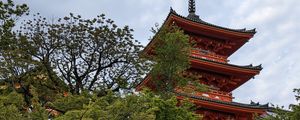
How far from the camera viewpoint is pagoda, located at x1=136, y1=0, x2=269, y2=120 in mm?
24500

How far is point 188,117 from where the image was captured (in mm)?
16281

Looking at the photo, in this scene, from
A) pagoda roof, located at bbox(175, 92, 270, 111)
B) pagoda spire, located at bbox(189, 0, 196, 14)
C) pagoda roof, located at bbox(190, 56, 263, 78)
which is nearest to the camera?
pagoda roof, located at bbox(175, 92, 270, 111)

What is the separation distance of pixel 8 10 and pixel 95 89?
4.19 m

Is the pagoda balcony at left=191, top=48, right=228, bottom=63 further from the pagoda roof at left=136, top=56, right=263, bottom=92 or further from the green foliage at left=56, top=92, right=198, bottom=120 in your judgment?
the green foliage at left=56, top=92, right=198, bottom=120

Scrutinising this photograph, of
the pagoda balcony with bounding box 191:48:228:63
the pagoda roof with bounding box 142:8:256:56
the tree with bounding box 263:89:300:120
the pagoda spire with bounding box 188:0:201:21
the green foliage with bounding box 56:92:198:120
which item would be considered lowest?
the green foliage with bounding box 56:92:198:120

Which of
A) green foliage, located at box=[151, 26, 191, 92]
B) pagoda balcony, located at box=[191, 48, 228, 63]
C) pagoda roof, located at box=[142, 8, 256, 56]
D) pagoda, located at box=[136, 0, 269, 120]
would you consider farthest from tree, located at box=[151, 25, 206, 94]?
pagoda balcony, located at box=[191, 48, 228, 63]

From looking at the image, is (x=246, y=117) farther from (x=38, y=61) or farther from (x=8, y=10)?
(x=8, y=10)

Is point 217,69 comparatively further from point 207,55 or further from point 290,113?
point 290,113

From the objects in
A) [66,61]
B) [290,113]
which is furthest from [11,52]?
[290,113]

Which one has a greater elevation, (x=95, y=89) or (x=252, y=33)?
(x=252, y=33)

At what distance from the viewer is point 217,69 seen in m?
26.5

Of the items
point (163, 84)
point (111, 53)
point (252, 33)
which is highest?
point (252, 33)

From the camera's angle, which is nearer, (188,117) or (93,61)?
(188,117)

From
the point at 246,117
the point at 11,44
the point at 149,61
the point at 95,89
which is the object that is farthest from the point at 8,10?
the point at 246,117
